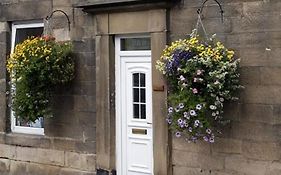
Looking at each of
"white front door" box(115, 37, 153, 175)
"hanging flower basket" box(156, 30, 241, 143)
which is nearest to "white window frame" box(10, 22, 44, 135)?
"white front door" box(115, 37, 153, 175)

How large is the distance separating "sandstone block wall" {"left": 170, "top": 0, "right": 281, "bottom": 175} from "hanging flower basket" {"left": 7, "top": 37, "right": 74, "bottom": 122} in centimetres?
249

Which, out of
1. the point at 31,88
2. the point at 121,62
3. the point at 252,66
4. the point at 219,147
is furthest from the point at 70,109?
the point at 252,66

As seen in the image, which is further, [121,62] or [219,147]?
[121,62]

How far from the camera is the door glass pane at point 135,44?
779cm

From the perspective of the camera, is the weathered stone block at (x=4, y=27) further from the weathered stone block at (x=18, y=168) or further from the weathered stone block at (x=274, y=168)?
the weathered stone block at (x=274, y=168)

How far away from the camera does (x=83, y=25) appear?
27.6ft

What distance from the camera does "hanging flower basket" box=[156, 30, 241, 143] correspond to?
20.9 ft

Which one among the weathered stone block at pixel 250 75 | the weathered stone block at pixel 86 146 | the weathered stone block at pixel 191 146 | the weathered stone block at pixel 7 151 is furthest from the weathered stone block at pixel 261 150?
the weathered stone block at pixel 7 151

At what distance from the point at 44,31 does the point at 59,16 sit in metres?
0.46

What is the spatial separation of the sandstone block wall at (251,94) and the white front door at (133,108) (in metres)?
1.10

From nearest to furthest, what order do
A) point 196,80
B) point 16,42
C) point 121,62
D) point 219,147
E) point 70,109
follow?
point 196,80, point 219,147, point 121,62, point 70,109, point 16,42

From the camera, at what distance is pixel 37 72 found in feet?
26.5

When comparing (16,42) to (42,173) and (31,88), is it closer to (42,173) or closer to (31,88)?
(31,88)

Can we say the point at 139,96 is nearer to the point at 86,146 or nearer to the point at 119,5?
the point at 86,146
